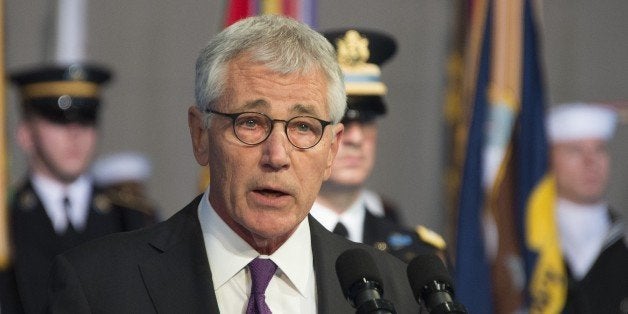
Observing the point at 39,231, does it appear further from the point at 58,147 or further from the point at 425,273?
the point at 425,273

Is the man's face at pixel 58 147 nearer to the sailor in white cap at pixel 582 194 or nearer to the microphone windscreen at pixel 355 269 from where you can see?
the sailor in white cap at pixel 582 194

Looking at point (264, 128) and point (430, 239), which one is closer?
point (264, 128)

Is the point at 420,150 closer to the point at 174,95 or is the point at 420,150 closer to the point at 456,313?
the point at 174,95

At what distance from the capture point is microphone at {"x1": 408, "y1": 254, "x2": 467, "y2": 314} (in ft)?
6.13

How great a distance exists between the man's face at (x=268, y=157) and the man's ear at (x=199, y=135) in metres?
0.06

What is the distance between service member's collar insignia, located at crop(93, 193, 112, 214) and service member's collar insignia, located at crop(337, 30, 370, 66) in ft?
4.30

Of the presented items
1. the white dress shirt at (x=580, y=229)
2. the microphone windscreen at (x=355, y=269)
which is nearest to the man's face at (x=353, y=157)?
the microphone windscreen at (x=355, y=269)

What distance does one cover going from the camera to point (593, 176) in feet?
19.5

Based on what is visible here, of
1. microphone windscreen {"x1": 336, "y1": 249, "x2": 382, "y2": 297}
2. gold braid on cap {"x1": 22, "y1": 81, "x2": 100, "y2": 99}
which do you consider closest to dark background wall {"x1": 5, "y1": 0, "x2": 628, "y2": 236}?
gold braid on cap {"x1": 22, "y1": 81, "x2": 100, "y2": 99}

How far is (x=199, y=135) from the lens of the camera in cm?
225

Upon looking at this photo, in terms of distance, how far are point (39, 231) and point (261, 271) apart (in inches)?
108

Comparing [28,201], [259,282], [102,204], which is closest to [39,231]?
[28,201]

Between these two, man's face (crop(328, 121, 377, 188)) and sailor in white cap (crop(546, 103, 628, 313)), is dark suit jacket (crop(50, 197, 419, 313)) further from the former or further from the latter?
sailor in white cap (crop(546, 103, 628, 313))

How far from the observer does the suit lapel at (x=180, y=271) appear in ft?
6.85
